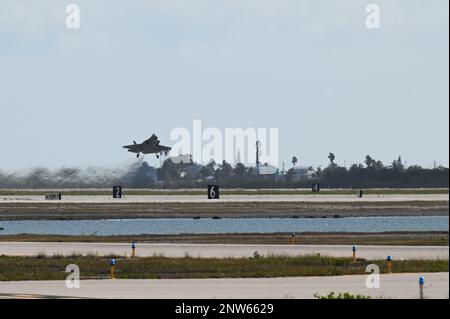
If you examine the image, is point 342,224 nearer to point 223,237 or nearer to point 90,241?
point 223,237

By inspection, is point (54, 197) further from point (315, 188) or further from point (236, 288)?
point (236, 288)

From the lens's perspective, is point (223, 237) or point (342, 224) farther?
point (342, 224)

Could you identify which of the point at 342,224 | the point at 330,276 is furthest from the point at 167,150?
the point at 330,276

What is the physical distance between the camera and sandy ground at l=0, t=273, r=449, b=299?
43.3 meters

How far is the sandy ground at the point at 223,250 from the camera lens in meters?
65.3

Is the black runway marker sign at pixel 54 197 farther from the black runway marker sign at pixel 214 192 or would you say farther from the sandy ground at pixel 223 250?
the sandy ground at pixel 223 250

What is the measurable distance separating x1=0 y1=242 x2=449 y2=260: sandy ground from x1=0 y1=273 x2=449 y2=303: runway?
13.9 m

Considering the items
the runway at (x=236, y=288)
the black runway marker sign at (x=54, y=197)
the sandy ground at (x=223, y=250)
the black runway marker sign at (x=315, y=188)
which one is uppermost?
the black runway marker sign at (x=315, y=188)

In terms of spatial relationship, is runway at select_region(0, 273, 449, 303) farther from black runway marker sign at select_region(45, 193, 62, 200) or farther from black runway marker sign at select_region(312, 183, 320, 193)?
black runway marker sign at select_region(312, 183, 320, 193)

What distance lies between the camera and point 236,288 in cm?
4631

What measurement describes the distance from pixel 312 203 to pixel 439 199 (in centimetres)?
2364

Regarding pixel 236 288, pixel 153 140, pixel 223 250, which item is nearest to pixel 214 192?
pixel 153 140

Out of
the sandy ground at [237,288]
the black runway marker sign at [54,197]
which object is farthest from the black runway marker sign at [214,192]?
the sandy ground at [237,288]
